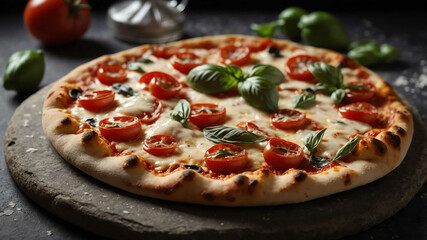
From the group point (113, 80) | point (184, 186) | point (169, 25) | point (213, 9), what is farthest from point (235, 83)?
point (213, 9)

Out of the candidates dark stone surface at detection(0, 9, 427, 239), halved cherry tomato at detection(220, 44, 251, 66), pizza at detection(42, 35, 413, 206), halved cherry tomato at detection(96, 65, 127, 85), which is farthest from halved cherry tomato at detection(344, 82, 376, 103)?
halved cherry tomato at detection(96, 65, 127, 85)

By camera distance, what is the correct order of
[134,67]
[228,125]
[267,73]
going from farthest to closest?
1. [134,67]
2. [267,73]
3. [228,125]

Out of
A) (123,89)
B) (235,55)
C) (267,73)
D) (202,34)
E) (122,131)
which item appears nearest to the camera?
(122,131)

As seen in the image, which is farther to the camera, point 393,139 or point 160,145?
point 393,139

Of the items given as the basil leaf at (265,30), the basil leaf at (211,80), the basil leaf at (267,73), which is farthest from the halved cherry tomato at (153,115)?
the basil leaf at (265,30)

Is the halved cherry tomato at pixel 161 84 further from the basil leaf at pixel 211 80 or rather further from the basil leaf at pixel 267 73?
the basil leaf at pixel 267 73

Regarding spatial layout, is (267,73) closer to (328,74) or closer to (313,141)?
(328,74)

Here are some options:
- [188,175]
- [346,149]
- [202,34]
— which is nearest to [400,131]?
[346,149]
